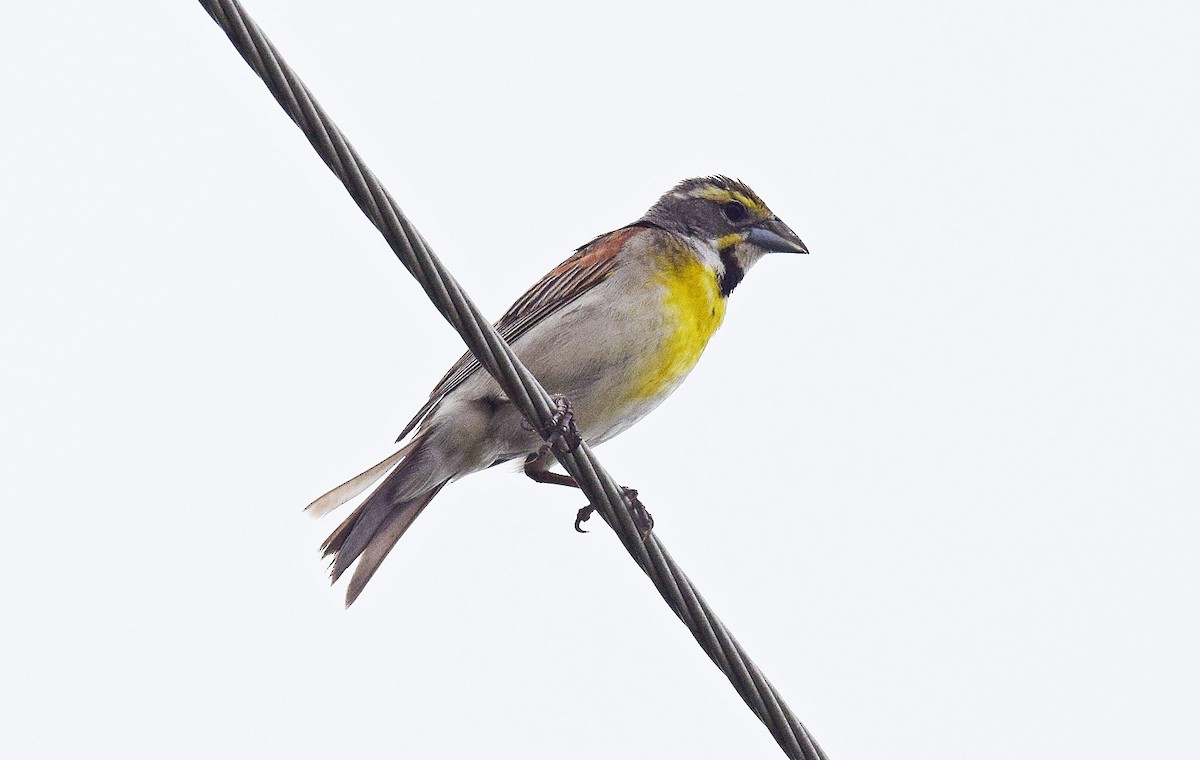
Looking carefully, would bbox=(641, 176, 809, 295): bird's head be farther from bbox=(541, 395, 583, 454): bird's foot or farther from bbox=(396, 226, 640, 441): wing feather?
bbox=(541, 395, 583, 454): bird's foot

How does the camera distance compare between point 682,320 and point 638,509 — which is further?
point 682,320

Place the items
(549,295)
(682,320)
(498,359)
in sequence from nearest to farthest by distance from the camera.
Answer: (498,359) → (682,320) → (549,295)

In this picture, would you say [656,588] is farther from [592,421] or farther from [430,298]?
[592,421]

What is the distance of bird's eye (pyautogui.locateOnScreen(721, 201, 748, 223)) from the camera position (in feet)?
26.1

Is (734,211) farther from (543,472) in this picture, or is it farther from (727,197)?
(543,472)

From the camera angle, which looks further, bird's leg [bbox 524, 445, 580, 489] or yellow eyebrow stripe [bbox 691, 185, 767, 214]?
yellow eyebrow stripe [bbox 691, 185, 767, 214]

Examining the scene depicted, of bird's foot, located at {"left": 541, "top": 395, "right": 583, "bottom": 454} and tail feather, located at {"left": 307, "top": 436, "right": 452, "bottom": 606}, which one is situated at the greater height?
tail feather, located at {"left": 307, "top": 436, "right": 452, "bottom": 606}

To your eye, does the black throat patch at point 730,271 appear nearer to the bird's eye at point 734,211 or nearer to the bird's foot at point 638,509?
the bird's eye at point 734,211

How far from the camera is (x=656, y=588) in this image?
4.70 m

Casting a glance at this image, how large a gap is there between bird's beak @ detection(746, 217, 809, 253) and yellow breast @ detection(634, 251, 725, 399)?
62 centimetres

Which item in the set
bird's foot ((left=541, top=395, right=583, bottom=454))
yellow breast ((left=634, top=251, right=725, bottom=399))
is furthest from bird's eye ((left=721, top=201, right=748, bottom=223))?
bird's foot ((left=541, top=395, right=583, bottom=454))

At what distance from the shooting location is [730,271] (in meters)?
7.64

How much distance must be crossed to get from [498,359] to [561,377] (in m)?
2.25

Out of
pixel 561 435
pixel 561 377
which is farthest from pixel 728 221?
pixel 561 435
